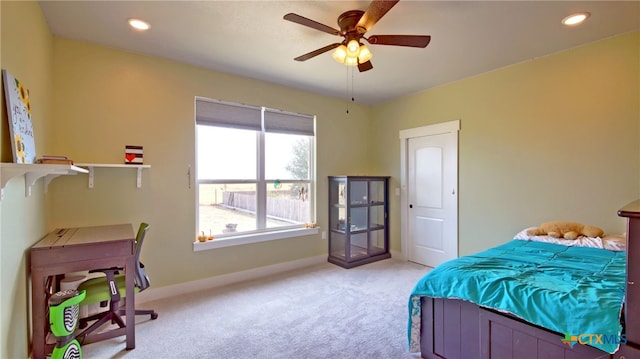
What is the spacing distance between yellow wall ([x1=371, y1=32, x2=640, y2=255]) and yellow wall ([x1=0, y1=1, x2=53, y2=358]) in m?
4.15

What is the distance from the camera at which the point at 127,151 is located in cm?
291

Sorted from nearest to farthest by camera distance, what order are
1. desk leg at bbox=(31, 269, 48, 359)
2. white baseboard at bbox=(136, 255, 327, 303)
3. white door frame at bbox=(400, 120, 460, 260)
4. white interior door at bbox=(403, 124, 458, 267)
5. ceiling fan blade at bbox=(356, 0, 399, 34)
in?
ceiling fan blade at bbox=(356, 0, 399, 34)
desk leg at bbox=(31, 269, 48, 359)
white baseboard at bbox=(136, 255, 327, 303)
white interior door at bbox=(403, 124, 458, 267)
white door frame at bbox=(400, 120, 460, 260)

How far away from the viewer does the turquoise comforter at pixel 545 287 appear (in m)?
1.38

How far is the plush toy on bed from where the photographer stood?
266 centimetres

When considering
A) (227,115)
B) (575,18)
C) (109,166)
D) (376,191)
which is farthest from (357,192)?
(109,166)

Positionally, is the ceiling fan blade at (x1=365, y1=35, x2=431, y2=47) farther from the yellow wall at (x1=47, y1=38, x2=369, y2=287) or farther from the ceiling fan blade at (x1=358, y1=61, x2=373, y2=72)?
the yellow wall at (x1=47, y1=38, x2=369, y2=287)

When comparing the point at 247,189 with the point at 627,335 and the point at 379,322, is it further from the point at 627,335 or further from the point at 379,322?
the point at 627,335

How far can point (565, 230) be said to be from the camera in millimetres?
2781

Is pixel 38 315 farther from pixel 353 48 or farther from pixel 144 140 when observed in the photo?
pixel 353 48

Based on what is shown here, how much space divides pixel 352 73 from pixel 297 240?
236 cm

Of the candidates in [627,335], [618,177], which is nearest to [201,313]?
[627,335]

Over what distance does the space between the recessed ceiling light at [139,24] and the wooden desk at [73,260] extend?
174 centimetres

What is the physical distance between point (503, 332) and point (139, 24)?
341 centimetres

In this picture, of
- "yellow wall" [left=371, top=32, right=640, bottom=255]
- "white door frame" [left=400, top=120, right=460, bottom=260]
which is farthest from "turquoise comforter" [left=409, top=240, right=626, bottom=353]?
"white door frame" [left=400, top=120, right=460, bottom=260]
